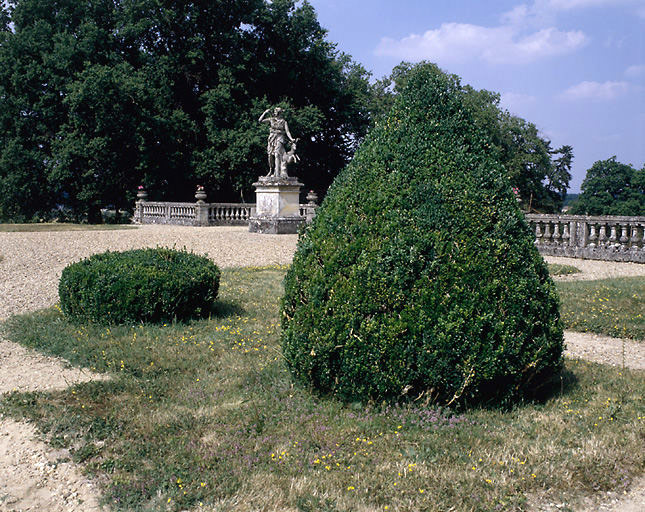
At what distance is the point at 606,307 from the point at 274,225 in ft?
48.8

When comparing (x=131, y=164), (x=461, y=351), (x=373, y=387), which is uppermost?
(x=131, y=164)

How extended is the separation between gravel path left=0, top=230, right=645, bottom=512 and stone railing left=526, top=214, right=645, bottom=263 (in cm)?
51

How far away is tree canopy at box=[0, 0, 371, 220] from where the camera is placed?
92.2ft

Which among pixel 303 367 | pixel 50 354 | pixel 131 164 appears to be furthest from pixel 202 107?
pixel 303 367

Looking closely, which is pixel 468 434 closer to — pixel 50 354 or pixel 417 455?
pixel 417 455

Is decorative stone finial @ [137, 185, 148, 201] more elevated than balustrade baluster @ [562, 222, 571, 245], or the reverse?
decorative stone finial @ [137, 185, 148, 201]

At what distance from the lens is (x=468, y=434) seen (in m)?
3.91

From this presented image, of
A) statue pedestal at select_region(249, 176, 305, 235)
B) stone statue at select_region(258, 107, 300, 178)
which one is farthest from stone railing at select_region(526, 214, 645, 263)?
stone statue at select_region(258, 107, 300, 178)

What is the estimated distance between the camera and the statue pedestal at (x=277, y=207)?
2183 cm

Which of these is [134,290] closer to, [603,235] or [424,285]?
[424,285]

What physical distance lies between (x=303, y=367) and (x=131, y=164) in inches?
1117

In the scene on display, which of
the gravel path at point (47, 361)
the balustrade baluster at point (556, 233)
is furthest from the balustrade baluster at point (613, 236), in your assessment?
the balustrade baluster at point (556, 233)

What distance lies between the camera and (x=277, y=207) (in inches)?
873

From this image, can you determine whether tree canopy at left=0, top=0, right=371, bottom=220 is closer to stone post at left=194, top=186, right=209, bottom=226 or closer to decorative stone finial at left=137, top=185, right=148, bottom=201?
decorative stone finial at left=137, top=185, right=148, bottom=201
